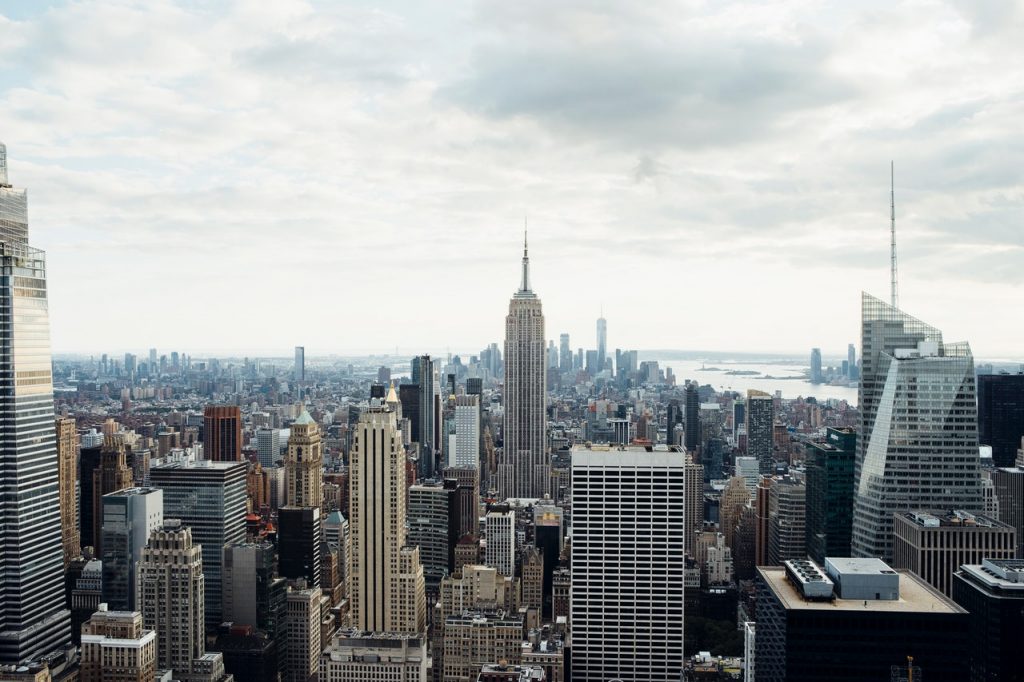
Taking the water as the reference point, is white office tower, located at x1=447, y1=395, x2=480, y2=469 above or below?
below

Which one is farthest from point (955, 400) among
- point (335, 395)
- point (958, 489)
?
point (335, 395)

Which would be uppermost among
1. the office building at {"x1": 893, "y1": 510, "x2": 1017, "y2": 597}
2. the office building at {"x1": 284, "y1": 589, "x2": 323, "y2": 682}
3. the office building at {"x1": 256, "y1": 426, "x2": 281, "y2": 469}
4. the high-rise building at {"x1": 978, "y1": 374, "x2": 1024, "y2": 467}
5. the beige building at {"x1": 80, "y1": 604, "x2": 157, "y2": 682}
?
the high-rise building at {"x1": 978, "y1": 374, "x2": 1024, "y2": 467}

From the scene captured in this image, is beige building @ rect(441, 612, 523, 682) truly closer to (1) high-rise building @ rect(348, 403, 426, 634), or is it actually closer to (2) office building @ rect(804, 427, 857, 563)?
(1) high-rise building @ rect(348, 403, 426, 634)

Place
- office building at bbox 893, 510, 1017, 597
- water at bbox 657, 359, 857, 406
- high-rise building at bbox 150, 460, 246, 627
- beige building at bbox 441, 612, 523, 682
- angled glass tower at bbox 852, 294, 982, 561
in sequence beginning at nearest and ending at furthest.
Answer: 1. office building at bbox 893, 510, 1017, 597
2. angled glass tower at bbox 852, 294, 982, 561
3. beige building at bbox 441, 612, 523, 682
4. high-rise building at bbox 150, 460, 246, 627
5. water at bbox 657, 359, 857, 406

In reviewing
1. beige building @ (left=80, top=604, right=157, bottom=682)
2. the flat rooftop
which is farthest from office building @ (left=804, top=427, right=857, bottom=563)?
beige building @ (left=80, top=604, right=157, bottom=682)

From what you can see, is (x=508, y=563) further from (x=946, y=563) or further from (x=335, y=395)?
(x=335, y=395)

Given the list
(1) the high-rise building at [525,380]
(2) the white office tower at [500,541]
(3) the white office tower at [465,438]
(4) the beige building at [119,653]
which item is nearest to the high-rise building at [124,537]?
(4) the beige building at [119,653]

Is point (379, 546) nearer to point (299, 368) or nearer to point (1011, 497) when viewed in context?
point (1011, 497)
